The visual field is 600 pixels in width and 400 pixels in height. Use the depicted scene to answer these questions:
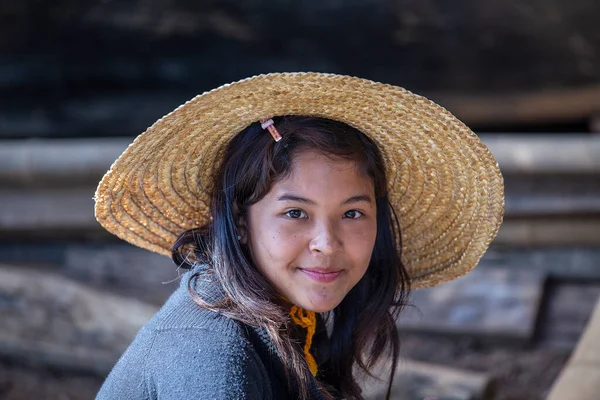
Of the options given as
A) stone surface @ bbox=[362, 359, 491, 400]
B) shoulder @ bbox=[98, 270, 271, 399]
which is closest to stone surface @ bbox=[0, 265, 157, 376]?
stone surface @ bbox=[362, 359, 491, 400]

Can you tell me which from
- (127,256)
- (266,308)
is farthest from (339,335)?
(127,256)

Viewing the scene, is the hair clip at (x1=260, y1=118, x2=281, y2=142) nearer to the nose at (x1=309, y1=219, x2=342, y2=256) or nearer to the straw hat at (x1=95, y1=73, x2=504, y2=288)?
the straw hat at (x1=95, y1=73, x2=504, y2=288)

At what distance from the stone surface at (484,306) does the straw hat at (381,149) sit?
4.45ft

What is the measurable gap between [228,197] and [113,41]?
101 inches

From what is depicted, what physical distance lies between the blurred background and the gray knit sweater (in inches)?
66.5

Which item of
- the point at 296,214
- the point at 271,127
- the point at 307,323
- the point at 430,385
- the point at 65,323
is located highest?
the point at 271,127

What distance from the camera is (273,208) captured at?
1.71 m

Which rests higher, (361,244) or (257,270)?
(361,244)

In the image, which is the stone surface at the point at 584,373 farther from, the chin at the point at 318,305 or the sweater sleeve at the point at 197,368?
the sweater sleeve at the point at 197,368

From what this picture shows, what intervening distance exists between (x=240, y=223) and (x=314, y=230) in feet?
0.65

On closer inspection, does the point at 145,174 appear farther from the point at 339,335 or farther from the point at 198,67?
the point at 198,67

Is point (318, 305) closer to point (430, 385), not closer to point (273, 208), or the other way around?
point (273, 208)

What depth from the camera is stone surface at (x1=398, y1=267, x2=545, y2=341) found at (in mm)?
3432

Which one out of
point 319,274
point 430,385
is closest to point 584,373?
point 430,385
